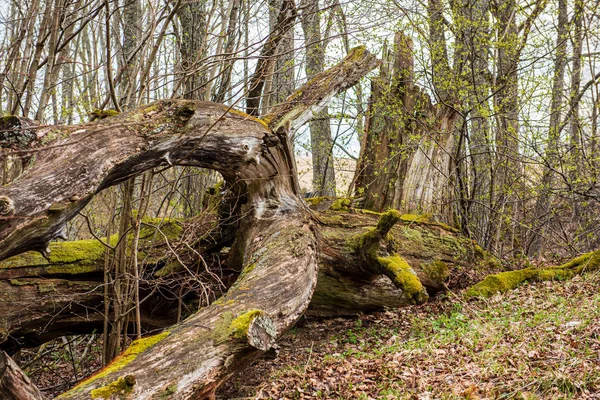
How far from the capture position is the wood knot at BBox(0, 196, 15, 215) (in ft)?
11.7

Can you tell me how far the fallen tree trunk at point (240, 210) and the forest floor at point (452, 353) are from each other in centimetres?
87

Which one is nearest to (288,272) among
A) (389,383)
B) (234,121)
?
(389,383)

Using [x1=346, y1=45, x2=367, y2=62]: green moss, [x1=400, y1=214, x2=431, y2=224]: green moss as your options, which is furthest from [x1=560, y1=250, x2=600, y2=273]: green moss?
[x1=346, y1=45, x2=367, y2=62]: green moss

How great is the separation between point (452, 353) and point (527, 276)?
2679mm

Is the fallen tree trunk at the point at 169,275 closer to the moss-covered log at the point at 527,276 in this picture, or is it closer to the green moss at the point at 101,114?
the moss-covered log at the point at 527,276

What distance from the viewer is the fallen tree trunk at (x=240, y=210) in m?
3.74

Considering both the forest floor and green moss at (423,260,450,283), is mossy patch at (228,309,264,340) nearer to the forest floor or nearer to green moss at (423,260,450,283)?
the forest floor

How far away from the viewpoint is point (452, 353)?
510 cm

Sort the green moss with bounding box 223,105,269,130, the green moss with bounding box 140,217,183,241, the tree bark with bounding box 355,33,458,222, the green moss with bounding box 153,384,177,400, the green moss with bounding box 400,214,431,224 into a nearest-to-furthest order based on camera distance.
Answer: the green moss with bounding box 153,384,177,400, the green moss with bounding box 223,105,269,130, the green moss with bounding box 140,217,183,241, the green moss with bounding box 400,214,431,224, the tree bark with bounding box 355,33,458,222

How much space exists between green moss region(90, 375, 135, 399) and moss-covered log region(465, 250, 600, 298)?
4716 millimetres

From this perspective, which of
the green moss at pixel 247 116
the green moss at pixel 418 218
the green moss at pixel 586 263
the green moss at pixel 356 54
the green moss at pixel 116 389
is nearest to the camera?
the green moss at pixel 116 389

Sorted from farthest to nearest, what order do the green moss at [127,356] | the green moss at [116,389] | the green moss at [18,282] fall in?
the green moss at [18,282]
the green moss at [127,356]
the green moss at [116,389]

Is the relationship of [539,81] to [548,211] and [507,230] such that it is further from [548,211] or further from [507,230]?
[507,230]

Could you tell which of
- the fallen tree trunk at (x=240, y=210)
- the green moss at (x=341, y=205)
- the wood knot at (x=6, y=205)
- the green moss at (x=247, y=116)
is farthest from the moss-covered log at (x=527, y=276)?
the wood knot at (x=6, y=205)
